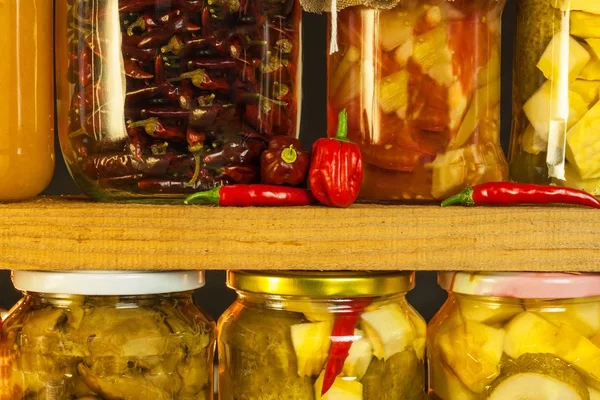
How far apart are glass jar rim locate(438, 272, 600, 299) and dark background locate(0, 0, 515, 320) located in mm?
497

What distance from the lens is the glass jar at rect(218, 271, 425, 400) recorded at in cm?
83

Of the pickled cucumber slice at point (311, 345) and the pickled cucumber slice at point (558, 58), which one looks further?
the pickled cucumber slice at point (558, 58)

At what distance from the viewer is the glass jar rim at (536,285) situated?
32.6 inches

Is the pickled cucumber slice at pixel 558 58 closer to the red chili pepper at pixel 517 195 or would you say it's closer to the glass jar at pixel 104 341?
the red chili pepper at pixel 517 195

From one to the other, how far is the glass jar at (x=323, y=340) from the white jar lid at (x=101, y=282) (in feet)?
0.29

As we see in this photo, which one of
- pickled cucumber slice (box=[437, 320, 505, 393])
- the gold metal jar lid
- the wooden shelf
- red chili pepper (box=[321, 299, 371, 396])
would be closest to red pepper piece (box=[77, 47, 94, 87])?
the wooden shelf

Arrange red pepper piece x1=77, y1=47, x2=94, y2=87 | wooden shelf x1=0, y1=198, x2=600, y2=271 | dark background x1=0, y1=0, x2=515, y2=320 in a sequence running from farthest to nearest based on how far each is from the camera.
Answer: dark background x1=0, y1=0, x2=515, y2=320, red pepper piece x1=77, y1=47, x2=94, y2=87, wooden shelf x1=0, y1=198, x2=600, y2=271

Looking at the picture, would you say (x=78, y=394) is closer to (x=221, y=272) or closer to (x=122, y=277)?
(x=122, y=277)

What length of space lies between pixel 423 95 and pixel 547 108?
6.2 inches

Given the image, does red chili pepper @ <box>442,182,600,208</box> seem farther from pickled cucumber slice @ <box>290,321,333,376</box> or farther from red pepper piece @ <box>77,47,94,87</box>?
red pepper piece @ <box>77,47,94,87</box>

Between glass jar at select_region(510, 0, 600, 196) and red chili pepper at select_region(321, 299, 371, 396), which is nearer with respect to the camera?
red chili pepper at select_region(321, 299, 371, 396)

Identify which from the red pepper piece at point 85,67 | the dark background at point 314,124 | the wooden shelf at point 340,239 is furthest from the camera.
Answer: the dark background at point 314,124

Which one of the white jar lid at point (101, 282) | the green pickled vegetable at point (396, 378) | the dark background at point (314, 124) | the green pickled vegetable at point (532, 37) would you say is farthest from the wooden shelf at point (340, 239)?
the dark background at point (314, 124)

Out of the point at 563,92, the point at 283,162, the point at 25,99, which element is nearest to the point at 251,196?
the point at 283,162
